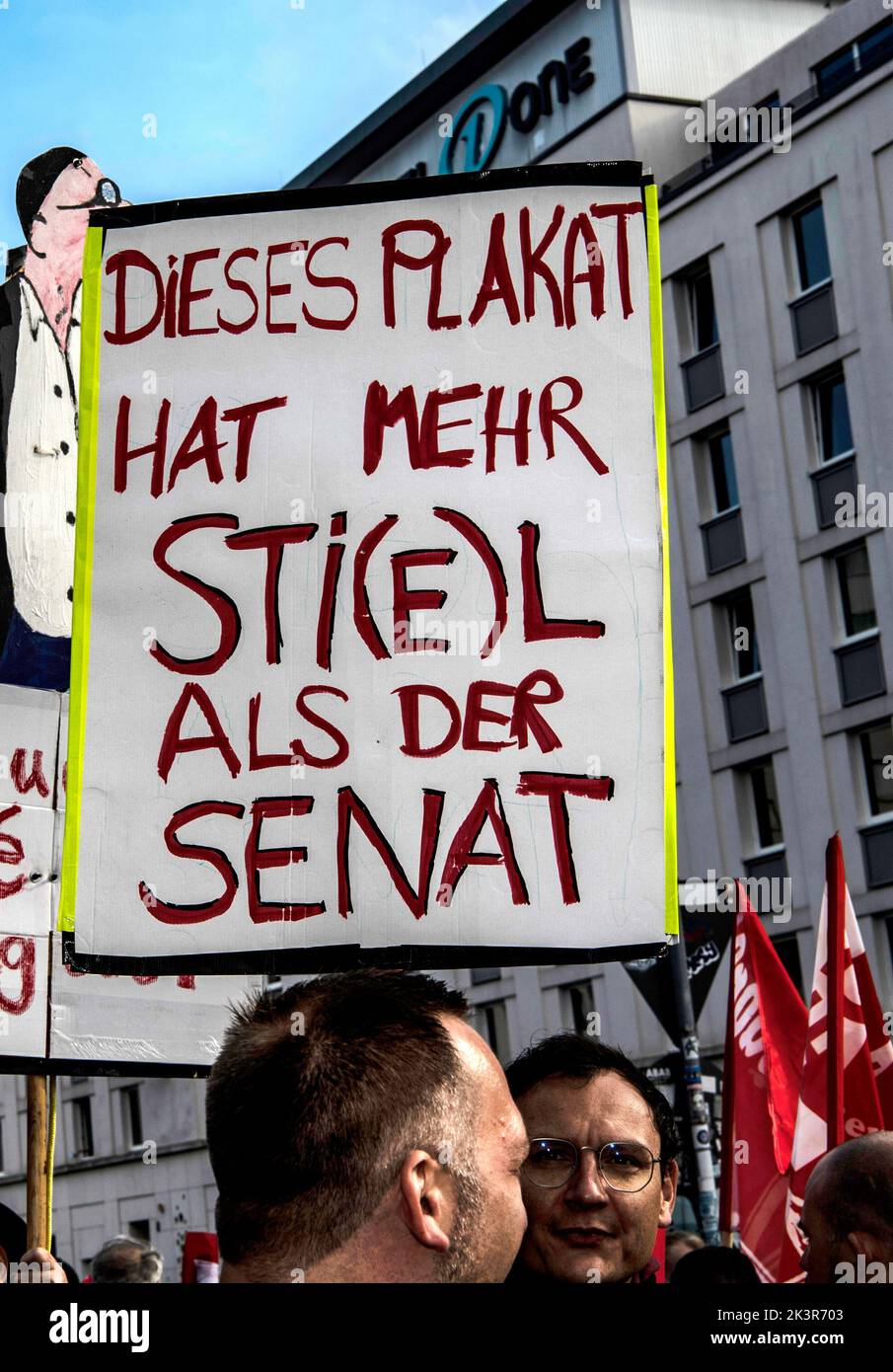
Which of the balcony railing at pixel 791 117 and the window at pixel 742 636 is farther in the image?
the window at pixel 742 636

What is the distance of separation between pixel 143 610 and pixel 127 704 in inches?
7.4

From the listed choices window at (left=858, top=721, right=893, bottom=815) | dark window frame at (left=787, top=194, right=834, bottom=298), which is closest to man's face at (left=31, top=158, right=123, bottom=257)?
Answer: window at (left=858, top=721, right=893, bottom=815)

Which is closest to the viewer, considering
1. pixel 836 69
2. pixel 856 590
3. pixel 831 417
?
pixel 856 590

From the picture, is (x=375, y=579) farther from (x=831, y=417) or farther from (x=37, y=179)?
(x=831, y=417)

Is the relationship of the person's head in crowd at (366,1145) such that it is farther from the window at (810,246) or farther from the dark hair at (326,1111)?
the window at (810,246)

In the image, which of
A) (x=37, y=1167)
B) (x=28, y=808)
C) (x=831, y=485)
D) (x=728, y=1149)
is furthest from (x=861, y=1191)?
(x=831, y=485)

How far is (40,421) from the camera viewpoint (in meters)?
5.53

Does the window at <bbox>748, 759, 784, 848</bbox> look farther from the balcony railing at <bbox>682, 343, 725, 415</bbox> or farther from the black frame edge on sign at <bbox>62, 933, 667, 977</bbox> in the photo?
the black frame edge on sign at <bbox>62, 933, 667, 977</bbox>

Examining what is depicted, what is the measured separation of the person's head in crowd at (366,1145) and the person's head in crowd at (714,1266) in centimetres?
250

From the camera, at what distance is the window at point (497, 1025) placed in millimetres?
33406

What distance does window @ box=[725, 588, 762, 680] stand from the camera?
1158 inches

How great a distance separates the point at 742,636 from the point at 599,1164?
26360 mm

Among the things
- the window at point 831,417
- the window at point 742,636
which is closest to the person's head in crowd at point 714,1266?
the window at point 831,417
